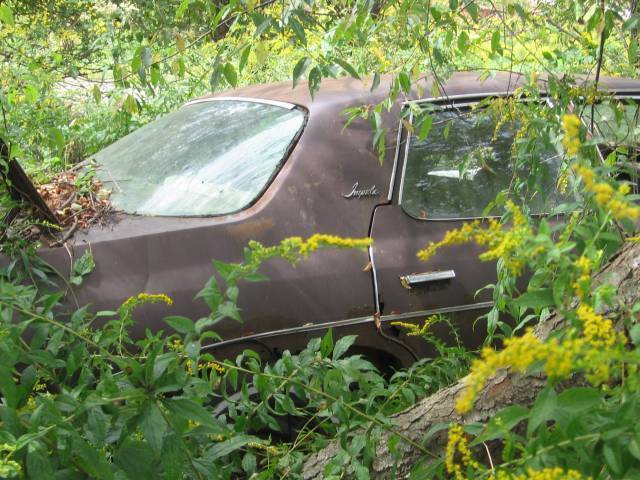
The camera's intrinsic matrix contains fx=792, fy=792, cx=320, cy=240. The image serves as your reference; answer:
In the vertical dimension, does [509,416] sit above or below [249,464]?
above

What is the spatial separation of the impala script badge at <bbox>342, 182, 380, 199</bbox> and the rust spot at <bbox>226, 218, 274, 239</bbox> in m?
0.34

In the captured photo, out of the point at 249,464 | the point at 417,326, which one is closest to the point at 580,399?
the point at 249,464

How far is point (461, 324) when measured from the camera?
10.3ft

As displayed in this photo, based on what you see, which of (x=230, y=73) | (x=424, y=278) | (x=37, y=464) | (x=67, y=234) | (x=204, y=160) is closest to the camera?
(x=37, y=464)

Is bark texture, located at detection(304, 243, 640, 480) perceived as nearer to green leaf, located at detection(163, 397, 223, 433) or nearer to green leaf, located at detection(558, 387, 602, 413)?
green leaf, located at detection(558, 387, 602, 413)

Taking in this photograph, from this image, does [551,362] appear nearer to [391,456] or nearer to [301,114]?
[391,456]

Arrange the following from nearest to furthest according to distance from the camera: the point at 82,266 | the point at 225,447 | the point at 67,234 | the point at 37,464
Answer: the point at 37,464, the point at 225,447, the point at 82,266, the point at 67,234

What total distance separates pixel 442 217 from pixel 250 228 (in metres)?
0.79

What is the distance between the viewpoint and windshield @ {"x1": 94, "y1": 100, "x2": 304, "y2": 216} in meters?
3.14

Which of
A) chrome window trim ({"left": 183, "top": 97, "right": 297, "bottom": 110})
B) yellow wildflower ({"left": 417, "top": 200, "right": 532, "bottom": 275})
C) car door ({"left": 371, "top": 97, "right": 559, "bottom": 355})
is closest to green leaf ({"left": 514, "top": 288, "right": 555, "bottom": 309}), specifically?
yellow wildflower ({"left": 417, "top": 200, "right": 532, "bottom": 275})

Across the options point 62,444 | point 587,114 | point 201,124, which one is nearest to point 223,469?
point 62,444

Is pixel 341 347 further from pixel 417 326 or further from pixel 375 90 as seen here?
pixel 375 90

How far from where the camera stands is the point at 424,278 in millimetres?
3059

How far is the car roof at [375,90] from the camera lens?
132 inches
